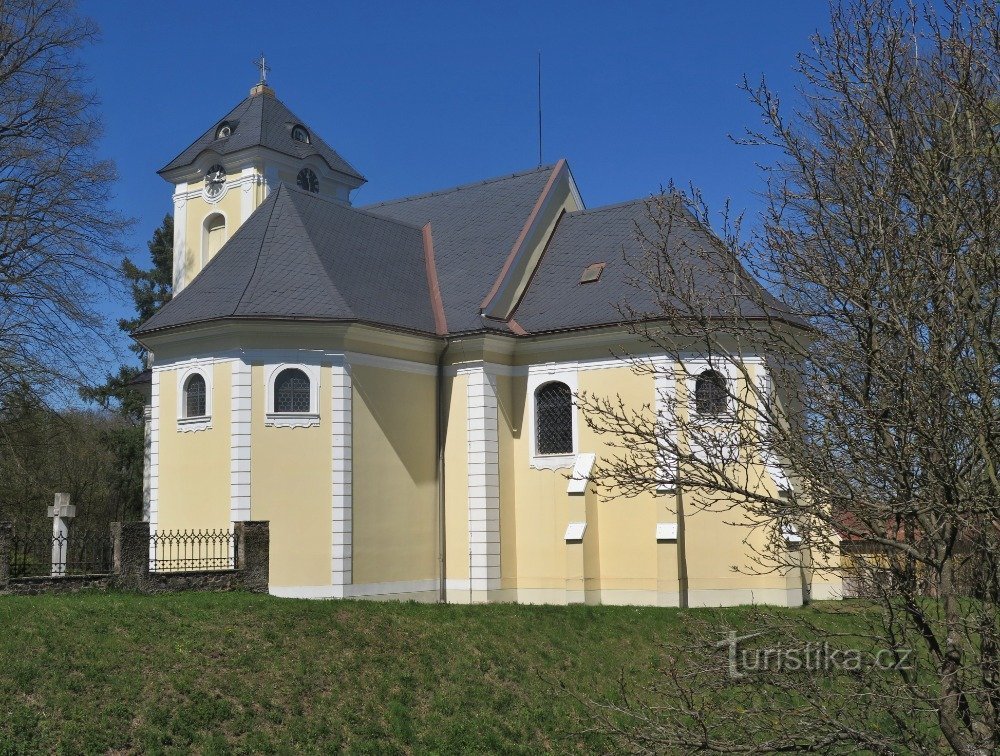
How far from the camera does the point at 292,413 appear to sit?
2183cm

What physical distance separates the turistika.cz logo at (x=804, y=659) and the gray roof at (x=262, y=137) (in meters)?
25.9

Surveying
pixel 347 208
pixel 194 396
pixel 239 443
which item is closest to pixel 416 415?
pixel 239 443

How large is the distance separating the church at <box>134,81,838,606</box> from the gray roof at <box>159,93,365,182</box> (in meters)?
5.96

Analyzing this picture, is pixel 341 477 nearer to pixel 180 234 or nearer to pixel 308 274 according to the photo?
pixel 308 274

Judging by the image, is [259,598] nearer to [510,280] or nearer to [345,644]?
[345,644]

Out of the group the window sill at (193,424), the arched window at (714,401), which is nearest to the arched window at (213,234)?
the window sill at (193,424)

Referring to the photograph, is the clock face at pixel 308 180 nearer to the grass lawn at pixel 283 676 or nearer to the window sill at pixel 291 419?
the window sill at pixel 291 419

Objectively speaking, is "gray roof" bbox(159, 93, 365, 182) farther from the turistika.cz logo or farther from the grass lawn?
the turistika.cz logo

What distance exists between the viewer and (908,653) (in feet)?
21.6

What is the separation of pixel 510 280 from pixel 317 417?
6209 millimetres

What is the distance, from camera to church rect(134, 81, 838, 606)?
856 inches

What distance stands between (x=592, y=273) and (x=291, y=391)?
774cm

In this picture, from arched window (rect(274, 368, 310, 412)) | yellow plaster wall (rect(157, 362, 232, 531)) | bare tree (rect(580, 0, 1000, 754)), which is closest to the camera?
bare tree (rect(580, 0, 1000, 754))

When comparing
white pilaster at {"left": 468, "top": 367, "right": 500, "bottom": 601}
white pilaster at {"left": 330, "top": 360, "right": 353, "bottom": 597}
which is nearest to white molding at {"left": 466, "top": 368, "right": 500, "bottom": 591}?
white pilaster at {"left": 468, "top": 367, "right": 500, "bottom": 601}
